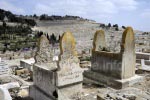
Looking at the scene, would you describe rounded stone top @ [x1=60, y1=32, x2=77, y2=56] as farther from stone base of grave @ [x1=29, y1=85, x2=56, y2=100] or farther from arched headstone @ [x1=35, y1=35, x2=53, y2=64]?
arched headstone @ [x1=35, y1=35, x2=53, y2=64]

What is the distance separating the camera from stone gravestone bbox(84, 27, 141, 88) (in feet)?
35.2

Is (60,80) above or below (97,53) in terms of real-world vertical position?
below

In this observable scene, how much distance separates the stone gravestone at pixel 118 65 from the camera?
35.2 feet

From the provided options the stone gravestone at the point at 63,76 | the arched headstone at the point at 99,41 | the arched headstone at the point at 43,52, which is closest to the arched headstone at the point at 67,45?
the stone gravestone at the point at 63,76

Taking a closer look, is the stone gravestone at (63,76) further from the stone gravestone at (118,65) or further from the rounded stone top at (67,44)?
the stone gravestone at (118,65)

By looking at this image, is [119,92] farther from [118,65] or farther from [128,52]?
[128,52]

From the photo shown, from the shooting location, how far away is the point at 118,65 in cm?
1092

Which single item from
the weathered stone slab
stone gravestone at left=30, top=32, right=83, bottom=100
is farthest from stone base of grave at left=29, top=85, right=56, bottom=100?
the weathered stone slab

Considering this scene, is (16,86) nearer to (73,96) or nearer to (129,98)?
(73,96)

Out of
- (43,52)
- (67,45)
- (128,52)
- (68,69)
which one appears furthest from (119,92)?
(43,52)

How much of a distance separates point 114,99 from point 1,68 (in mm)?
12704

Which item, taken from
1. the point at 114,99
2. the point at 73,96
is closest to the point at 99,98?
the point at 114,99

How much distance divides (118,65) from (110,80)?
2.93ft

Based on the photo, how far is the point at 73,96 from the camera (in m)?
9.60
